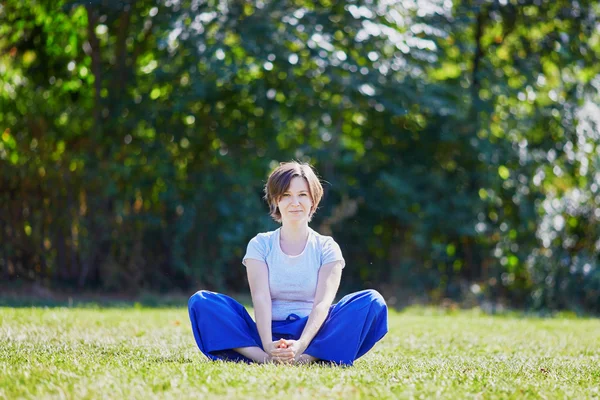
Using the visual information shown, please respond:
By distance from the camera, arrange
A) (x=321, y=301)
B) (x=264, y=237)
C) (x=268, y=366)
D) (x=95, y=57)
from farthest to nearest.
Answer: (x=95, y=57)
(x=264, y=237)
(x=321, y=301)
(x=268, y=366)

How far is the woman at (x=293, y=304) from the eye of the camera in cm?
423

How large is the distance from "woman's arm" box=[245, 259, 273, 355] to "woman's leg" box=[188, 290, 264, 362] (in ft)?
0.37

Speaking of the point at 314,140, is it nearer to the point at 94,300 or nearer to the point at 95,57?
the point at 95,57

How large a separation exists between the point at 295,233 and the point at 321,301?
41cm

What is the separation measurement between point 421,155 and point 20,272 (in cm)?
501

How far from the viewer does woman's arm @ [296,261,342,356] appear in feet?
13.6

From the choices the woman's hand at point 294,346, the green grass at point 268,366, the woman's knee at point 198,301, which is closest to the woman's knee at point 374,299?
the green grass at point 268,366

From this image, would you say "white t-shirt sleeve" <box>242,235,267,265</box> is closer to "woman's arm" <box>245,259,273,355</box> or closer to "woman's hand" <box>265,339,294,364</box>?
"woman's arm" <box>245,259,273,355</box>

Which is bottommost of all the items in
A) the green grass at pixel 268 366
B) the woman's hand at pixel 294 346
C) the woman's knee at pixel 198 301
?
the green grass at pixel 268 366

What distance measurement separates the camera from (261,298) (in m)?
4.23

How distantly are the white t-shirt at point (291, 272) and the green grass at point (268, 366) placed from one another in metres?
0.42

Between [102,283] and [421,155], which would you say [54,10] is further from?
[421,155]

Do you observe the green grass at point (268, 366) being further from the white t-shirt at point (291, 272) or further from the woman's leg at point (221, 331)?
the white t-shirt at point (291, 272)

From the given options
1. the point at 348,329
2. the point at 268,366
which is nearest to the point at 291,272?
the point at 348,329
